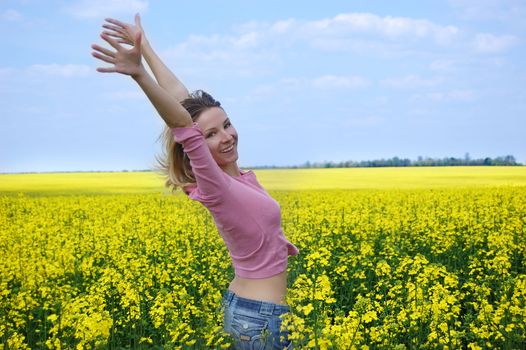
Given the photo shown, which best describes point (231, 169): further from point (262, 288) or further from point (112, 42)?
point (112, 42)

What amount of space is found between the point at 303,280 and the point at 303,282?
0.31 ft

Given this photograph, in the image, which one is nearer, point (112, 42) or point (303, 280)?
point (112, 42)

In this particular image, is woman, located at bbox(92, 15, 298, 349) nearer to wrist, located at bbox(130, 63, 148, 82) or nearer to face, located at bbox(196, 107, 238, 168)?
face, located at bbox(196, 107, 238, 168)

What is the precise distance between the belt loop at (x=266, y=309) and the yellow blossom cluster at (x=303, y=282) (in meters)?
0.15

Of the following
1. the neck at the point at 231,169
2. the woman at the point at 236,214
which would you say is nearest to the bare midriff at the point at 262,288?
the woman at the point at 236,214

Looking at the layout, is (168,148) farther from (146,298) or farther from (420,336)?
(146,298)

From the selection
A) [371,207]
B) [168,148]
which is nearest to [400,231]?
[371,207]

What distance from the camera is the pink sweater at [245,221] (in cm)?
288

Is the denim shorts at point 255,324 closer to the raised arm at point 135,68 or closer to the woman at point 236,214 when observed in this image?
the woman at point 236,214

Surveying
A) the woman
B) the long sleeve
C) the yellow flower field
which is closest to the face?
the woman

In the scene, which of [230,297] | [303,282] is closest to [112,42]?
[230,297]

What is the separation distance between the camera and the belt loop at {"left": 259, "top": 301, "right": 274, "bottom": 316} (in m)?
2.95

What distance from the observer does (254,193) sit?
307 centimetres

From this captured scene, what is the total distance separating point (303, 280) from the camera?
3.44 meters
